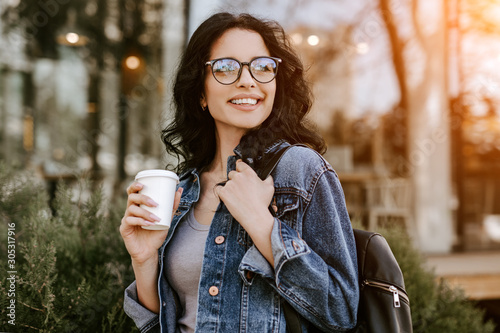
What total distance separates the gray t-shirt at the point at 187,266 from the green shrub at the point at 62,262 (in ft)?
1.47

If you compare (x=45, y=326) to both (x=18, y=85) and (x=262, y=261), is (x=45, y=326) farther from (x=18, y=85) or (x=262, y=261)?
(x=18, y=85)

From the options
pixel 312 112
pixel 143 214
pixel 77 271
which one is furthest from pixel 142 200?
Result: pixel 312 112

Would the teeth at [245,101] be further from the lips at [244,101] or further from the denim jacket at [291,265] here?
the denim jacket at [291,265]

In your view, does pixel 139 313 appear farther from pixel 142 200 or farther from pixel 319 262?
pixel 319 262

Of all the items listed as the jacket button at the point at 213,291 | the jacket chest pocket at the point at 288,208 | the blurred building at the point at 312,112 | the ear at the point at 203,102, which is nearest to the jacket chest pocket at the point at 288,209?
the jacket chest pocket at the point at 288,208

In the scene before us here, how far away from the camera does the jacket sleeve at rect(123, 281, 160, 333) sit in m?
1.29

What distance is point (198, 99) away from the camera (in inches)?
56.8

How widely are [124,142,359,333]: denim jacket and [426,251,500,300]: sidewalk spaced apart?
8.97 ft

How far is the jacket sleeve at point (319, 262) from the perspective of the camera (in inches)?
38.7

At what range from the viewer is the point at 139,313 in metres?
1.29

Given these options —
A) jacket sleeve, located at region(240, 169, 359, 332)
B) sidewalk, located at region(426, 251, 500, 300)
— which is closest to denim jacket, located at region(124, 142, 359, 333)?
jacket sleeve, located at region(240, 169, 359, 332)

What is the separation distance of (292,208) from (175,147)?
2.37 ft

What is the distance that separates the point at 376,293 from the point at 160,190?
23.4 inches

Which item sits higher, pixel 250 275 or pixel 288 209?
pixel 288 209
